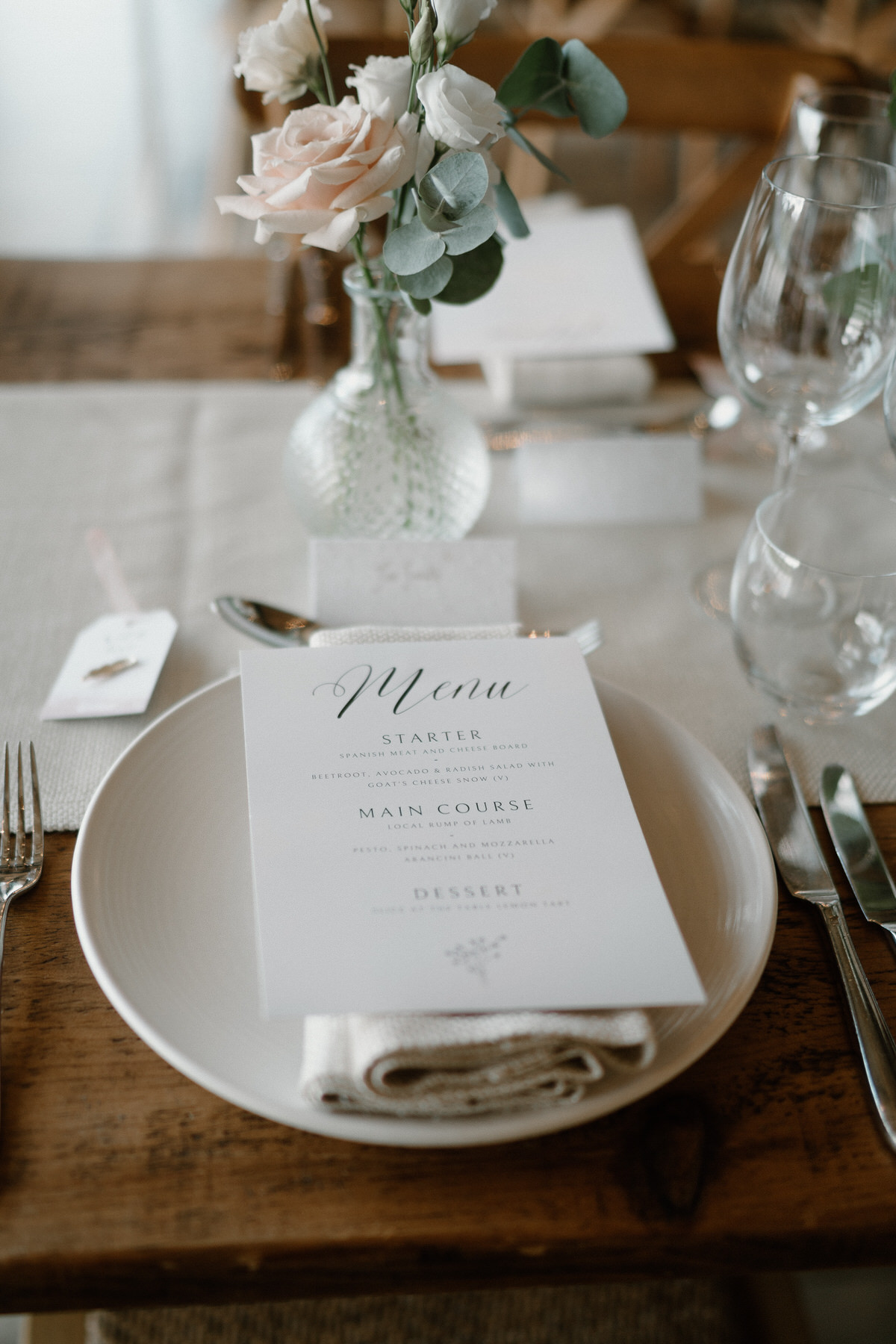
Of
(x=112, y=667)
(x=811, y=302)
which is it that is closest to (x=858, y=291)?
(x=811, y=302)

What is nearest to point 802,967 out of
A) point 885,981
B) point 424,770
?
point 885,981

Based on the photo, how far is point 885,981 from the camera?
47cm

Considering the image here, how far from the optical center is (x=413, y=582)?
2.11ft

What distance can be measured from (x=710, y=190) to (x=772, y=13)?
2552 millimetres

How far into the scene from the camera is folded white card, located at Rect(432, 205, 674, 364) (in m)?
0.93

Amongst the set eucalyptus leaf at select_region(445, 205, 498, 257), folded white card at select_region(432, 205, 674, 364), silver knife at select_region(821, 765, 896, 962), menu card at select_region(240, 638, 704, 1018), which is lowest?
silver knife at select_region(821, 765, 896, 962)

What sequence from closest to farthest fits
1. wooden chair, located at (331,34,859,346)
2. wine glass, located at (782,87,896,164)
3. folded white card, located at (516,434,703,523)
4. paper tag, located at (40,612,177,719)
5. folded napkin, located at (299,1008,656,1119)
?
1. folded napkin, located at (299,1008,656,1119)
2. paper tag, located at (40,612,177,719)
3. folded white card, located at (516,434,703,523)
4. wine glass, located at (782,87,896,164)
5. wooden chair, located at (331,34,859,346)

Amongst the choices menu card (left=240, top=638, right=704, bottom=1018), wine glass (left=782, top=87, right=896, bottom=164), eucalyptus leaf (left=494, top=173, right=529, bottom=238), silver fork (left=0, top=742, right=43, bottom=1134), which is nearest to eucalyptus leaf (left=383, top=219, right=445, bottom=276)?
eucalyptus leaf (left=494, top=173, right=529, bottom=238)

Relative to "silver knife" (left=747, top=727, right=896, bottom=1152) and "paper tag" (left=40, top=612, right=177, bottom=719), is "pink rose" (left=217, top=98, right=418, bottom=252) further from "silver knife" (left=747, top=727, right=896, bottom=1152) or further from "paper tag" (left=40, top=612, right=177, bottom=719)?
"silver knife" (left=747, top=727, right=896, bottom=1152)

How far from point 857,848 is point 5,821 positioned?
450 mm

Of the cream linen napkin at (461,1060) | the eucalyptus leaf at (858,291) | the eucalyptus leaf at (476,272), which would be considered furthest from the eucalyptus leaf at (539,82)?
the cream linen napkin at (461,1060)

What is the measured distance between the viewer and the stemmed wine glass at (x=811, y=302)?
2.10ft

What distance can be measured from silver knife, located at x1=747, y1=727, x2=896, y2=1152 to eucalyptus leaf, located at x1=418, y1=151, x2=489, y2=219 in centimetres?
34

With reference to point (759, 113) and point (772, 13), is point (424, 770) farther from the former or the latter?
point (772, 13)
